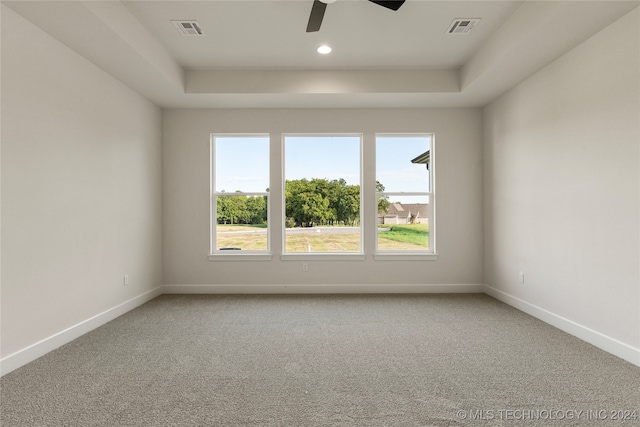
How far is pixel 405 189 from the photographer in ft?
15.7

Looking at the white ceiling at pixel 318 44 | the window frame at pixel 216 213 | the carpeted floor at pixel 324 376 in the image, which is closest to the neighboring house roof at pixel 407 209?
the white ceiling at pixel 318 44

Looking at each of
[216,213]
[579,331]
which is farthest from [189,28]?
[579,331]

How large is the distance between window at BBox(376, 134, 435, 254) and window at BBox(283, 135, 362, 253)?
35 centimetres

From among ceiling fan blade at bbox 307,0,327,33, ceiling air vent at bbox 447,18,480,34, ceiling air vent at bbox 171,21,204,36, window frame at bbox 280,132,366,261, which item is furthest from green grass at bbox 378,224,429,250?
ceiling air vent at bbox 171,21,204,36

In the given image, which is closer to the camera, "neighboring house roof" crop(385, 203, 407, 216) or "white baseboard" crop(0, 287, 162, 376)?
"white baseboard" crop(0, 287, 162, 376)

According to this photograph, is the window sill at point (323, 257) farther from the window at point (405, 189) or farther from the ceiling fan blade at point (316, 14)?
the ceiling fan blade at point (316, 14)

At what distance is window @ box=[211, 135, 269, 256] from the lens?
4.77 metres

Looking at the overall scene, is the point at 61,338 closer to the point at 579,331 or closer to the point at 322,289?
the point at 322,289

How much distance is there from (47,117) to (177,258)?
2420mm

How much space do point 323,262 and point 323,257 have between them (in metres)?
0.07

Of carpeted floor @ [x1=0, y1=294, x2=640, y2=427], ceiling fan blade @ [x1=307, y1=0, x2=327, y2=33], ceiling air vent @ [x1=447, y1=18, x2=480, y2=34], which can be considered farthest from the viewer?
ceiling air vent @ [x1=447, y1=18, x2=480, y2=34]

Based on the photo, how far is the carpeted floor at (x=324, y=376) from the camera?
184 cm

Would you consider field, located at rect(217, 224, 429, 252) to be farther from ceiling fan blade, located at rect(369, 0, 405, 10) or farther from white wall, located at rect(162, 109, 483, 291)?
ceiling fan blade, located at rect(369, 0, 405, 10)

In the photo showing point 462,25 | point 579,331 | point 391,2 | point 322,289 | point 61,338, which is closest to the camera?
point 391,2
